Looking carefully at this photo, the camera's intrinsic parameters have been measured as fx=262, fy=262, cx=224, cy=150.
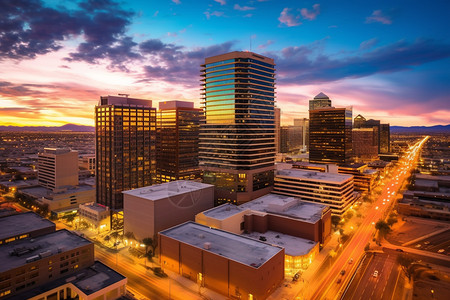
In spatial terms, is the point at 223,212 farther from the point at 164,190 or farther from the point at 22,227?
the point at 22,227

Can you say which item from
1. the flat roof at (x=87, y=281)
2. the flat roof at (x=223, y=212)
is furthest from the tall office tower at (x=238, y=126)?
the flat roof at (x=87, y=281)

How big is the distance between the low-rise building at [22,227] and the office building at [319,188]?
10262cm

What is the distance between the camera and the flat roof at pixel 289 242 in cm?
8288

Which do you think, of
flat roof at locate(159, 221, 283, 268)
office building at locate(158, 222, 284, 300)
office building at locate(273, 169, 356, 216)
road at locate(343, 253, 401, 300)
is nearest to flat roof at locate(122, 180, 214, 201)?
flat roof at locate(159, 221, 283, 268)

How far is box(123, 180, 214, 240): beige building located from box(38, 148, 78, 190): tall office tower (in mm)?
76760

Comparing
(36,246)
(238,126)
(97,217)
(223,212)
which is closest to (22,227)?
(36,246)

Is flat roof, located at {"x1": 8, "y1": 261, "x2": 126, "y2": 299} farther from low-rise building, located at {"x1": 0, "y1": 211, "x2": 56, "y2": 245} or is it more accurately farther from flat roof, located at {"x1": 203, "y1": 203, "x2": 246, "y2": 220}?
flat roof, located at {"x1": 203, "y1": 203, "x2": 246, "y2": 220}

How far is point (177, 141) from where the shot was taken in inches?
7057

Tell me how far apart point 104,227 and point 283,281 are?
270 ft

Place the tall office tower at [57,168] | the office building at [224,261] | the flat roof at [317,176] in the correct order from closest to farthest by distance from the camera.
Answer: the office building at [224,261] → the flat roof at [317,176] → the tall office tower at [57,168]

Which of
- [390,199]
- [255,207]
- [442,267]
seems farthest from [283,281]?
[390,199]

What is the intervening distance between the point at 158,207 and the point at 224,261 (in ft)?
122

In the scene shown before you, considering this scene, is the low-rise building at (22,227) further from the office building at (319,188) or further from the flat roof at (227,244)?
the office building at (319,188)

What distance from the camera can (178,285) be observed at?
72.2 m
